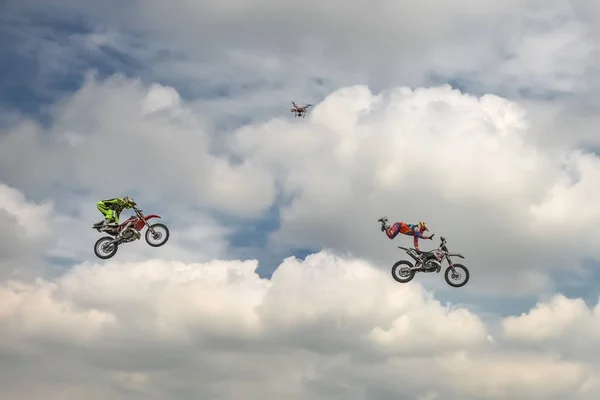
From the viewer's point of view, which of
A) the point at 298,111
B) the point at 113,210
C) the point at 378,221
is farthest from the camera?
the point at 298,111

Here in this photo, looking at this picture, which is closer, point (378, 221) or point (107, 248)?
point (378, 221)

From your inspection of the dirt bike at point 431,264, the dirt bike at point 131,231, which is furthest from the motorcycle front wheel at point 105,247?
the dirt bike at point 431,264

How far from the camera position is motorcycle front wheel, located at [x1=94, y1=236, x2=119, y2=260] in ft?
218

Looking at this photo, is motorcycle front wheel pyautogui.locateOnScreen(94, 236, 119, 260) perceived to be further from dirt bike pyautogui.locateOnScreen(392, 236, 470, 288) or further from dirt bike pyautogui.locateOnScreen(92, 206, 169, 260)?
dirt bike pyautogui.locateOnScreen(392, 236, 470, 288)

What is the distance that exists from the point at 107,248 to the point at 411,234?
2615 centimetres

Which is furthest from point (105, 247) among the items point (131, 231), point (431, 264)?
point (431, 264)

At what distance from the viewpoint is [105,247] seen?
218ft

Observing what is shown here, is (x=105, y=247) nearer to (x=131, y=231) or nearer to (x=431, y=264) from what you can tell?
(x=131, y=231)

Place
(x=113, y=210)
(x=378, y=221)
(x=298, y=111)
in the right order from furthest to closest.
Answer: (x=298, y=111) < (x=113, y=210) < (x=378, y=221)

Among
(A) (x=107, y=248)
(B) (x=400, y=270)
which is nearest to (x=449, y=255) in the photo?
(B) (x=400, y=270)

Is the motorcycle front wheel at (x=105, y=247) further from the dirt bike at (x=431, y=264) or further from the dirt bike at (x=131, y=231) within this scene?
the dirt bike at (x=431, y=264)

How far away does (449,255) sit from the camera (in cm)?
6438

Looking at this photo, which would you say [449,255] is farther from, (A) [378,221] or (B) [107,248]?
(B) [107,248]

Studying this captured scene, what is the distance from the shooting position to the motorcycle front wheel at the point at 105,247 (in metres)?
66.3
